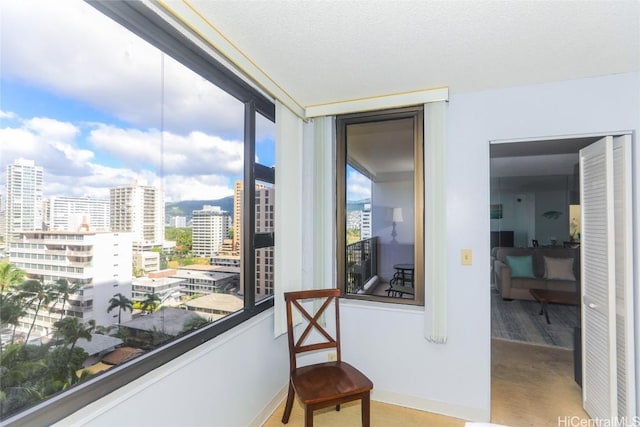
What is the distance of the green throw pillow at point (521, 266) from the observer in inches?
201

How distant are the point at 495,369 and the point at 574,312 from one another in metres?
2.79

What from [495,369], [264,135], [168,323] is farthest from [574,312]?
[168,323]

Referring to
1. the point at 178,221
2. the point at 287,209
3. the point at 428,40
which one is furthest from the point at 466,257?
the point at 178,221

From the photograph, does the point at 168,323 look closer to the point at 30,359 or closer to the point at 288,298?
the point at 30,359

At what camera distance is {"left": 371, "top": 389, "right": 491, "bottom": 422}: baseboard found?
225 centimetres

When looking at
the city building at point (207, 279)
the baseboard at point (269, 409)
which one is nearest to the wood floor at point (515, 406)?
the baseboard at point (269, 409)

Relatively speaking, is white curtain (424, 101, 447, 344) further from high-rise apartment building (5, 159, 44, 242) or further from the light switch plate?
high-rise apartment building (5, 159, 44, 242)

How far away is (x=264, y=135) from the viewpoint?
2365 millimetres

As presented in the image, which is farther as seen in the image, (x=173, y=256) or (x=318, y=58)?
(x=318, y=58)

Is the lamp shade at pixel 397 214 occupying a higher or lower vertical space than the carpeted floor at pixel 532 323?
higher

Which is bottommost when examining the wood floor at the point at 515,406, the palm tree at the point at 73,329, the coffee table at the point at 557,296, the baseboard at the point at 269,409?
the wood floor at the point at 515,406

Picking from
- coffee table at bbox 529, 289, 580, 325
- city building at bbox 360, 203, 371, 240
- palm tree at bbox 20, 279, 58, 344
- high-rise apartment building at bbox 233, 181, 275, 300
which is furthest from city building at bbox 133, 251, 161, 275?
coffee table at bbox 529, 289, 580, 325

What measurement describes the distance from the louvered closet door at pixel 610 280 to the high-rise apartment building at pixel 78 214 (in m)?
2.99

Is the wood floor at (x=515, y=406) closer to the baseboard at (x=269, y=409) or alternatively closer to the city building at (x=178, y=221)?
the baseboard at (x=269, y=409)
